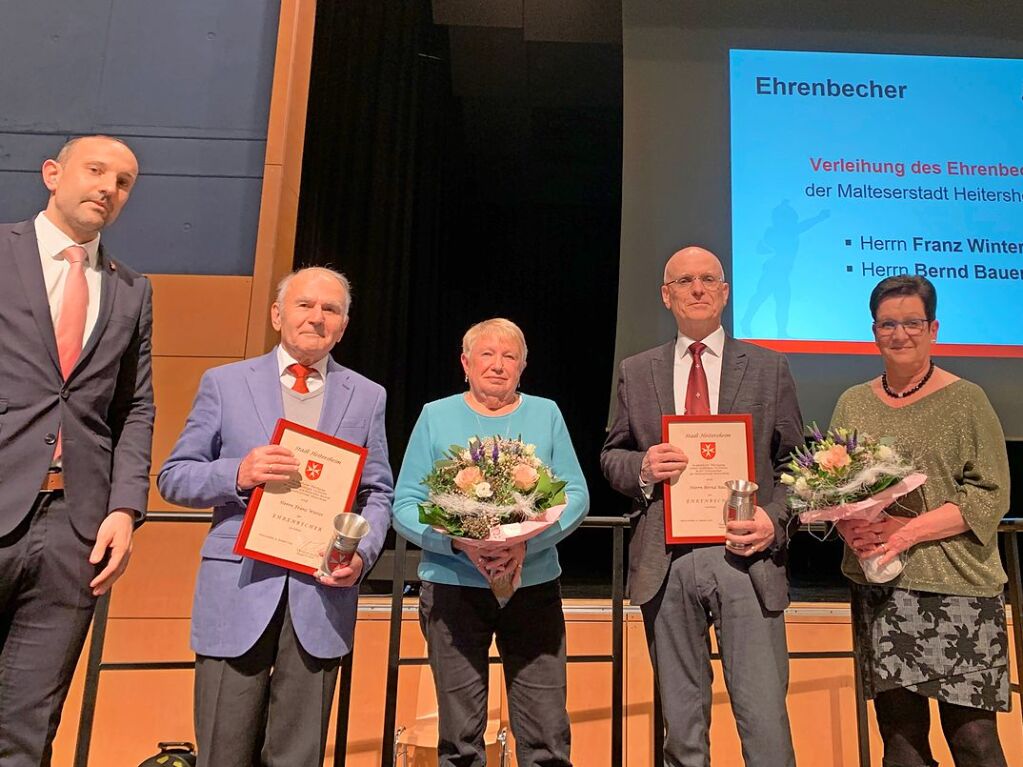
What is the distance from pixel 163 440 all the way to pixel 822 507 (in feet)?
9.75

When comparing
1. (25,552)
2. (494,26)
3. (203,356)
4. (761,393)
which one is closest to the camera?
(25,552)

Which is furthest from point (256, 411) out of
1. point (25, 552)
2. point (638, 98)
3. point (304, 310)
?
point (638, 98)

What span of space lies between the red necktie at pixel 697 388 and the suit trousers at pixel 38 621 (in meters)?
1.51

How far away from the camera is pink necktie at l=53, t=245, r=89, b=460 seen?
5.53 feet

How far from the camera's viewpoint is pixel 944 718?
190 centimetres

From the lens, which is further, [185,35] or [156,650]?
[185,35]

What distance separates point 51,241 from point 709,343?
167 cm

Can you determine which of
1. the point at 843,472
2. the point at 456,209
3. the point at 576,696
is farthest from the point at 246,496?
the point at 456,209

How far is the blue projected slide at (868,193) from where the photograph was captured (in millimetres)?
3762

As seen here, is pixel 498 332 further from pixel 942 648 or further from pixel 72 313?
pixel 942 648

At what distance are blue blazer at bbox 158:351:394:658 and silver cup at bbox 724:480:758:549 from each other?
86 cm

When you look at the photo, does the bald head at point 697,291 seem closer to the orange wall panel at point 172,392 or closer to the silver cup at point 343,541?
the silver cup at point 343,541

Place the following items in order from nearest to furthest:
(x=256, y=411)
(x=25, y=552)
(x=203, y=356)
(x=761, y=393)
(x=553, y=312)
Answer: (x=25, y=552) < (x=256, y=411) < (x=761, y=393) < (x=203, y=356) < (x=553, y=312)

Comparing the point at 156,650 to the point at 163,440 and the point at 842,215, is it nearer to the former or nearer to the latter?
the point at 163,440
